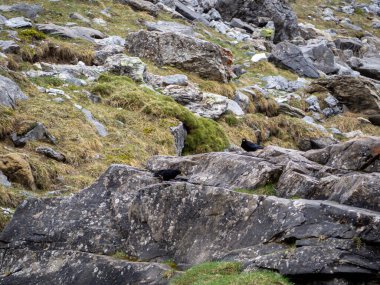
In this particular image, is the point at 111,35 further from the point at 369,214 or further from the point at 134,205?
the point at 369,214

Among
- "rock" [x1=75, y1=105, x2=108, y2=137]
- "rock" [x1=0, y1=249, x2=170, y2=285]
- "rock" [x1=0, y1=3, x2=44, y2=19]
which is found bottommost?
"rock" [x1=0, y1=3, x2=44, y2=19]

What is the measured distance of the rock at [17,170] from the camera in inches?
589

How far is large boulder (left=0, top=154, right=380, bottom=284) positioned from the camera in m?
9.87

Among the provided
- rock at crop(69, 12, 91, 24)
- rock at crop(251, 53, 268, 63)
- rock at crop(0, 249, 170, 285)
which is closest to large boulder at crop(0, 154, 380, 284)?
rock at crop(0, 249, 170, 285)

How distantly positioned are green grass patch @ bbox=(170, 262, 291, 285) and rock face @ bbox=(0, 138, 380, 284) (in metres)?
0.23

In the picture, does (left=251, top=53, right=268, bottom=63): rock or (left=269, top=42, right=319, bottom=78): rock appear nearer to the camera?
(left=251, top=53, right=268, bottom=63): rock

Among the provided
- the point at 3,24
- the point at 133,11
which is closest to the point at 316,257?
the point at 3,24

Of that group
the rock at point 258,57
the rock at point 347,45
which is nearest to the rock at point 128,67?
the rock at point 258,57

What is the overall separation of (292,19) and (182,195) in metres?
38.3

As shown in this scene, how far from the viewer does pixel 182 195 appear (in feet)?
39.8

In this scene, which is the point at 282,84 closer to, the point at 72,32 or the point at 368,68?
the point at 72,32

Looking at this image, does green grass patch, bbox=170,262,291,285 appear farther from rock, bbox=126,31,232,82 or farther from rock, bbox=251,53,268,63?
rock, bbox=251,53,268,63

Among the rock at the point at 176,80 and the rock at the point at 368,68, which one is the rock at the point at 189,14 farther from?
the rock at the point at 176,80

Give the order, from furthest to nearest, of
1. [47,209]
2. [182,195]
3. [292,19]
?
[292,19] < [47,209] < [182,195]
